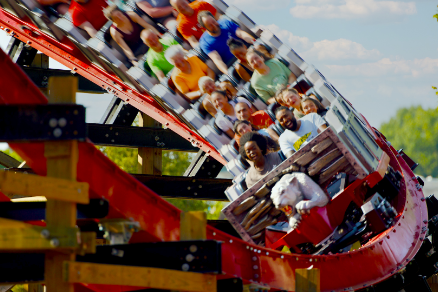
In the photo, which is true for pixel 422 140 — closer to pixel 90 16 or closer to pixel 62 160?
pixel 90 16

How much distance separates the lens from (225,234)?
4.35 m

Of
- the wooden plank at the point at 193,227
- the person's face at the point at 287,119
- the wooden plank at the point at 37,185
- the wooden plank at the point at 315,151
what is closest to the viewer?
the wooden plank at the point at 37,185

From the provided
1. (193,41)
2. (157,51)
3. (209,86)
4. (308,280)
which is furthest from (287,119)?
(308,280)

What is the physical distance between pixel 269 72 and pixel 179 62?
0.98 meters

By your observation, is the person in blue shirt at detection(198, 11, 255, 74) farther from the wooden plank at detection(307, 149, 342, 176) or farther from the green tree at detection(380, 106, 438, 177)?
the green tree at detection(380, 106, 438, 177)

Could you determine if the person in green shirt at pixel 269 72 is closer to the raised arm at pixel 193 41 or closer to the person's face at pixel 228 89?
the person's face at pixel 228 89

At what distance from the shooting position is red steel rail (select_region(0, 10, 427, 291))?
3.30 m

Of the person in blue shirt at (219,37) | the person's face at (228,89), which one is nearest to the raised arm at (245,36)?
the person in blue shirt at (219,37)

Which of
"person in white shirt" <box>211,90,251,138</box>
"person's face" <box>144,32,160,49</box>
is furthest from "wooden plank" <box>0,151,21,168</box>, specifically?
"person in white shirt" <box>211,90,251,138</box>

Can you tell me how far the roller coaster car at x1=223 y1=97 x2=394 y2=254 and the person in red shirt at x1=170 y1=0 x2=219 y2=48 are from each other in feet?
5.35

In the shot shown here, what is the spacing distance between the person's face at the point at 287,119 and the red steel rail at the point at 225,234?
831 mm

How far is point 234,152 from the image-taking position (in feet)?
20.9

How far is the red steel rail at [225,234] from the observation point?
10.8 ft

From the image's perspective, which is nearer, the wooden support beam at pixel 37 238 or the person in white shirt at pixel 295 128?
the wooden support beam at pixel 37 238
